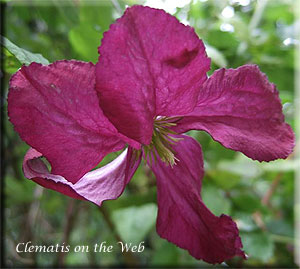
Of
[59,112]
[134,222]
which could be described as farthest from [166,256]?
[59,112]

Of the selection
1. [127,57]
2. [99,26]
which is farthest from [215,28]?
[127,57]

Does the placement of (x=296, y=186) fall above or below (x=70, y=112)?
above

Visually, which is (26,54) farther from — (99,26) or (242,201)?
(242,201)

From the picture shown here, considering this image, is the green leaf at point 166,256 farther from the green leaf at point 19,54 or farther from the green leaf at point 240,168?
the green leaf at point 19,54

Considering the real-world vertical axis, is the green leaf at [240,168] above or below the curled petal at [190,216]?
above

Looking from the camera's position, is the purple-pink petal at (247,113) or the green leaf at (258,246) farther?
the green leaf at (258,246)

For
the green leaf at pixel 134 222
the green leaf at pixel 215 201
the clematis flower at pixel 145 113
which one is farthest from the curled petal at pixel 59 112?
the green leaf at pixel 134 222

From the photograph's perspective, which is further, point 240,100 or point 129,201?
point 129,201
